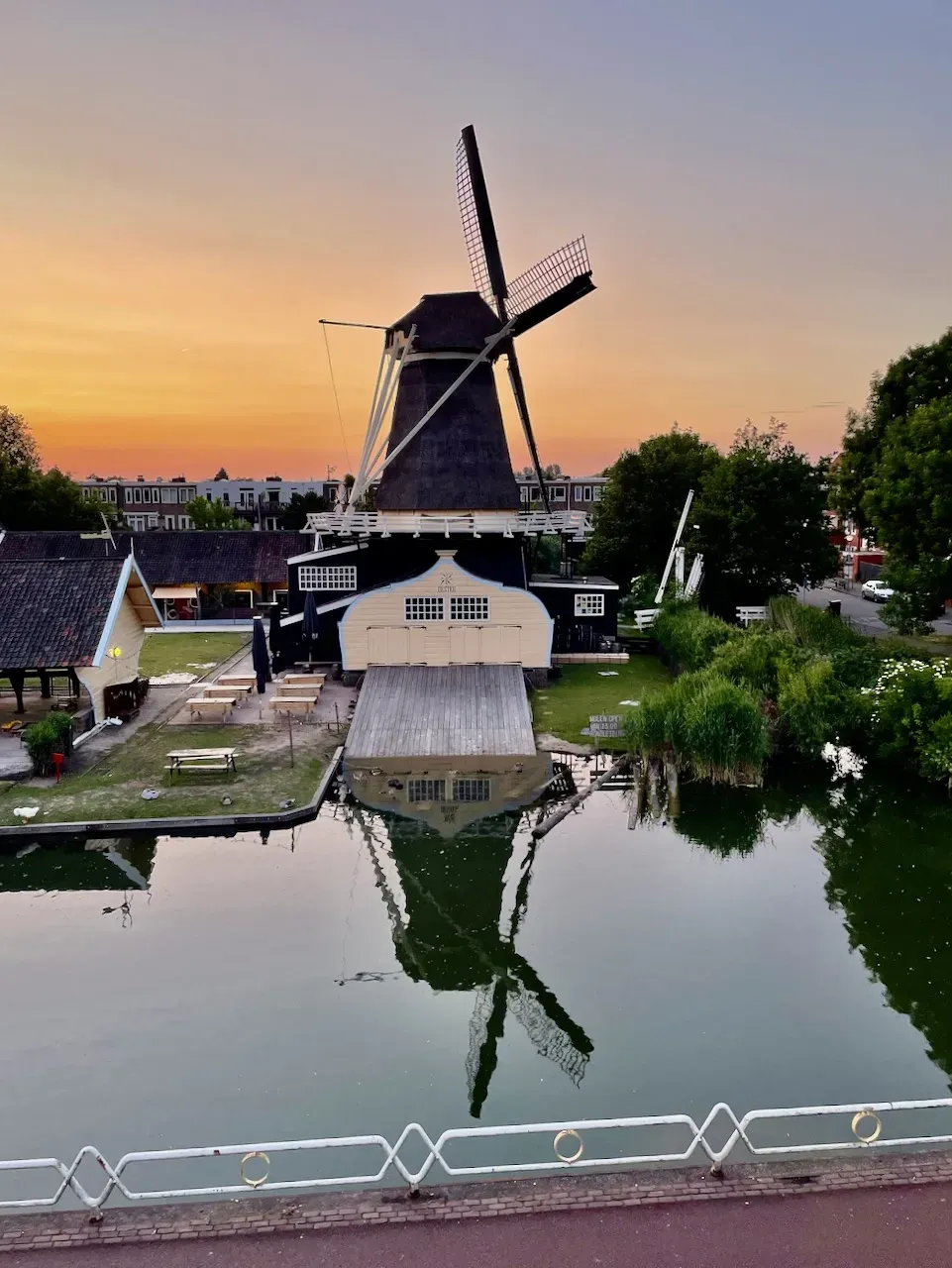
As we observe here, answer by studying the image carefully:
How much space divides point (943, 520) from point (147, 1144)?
24.2 meters

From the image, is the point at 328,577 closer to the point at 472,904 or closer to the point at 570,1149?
the point at 472,904

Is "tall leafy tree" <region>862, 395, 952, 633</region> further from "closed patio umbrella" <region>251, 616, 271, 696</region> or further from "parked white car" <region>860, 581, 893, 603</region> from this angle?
"parked white car" <region>860, 581, 893, 603</region>

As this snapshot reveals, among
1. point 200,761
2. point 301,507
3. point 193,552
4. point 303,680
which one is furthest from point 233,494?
point 200,761

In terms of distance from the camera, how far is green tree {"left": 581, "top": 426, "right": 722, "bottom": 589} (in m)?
42.4

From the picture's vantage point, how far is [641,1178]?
662cm

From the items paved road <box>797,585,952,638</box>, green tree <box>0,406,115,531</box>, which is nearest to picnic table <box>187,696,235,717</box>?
paved road <box>797,585,952,638</box>

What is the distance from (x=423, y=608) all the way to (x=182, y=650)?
12.9 metres

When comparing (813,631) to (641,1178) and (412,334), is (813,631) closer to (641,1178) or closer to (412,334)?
(412,334)

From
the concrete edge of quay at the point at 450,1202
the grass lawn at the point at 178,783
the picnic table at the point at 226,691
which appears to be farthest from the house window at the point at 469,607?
the concrete edge of quay at the point at 450,1202

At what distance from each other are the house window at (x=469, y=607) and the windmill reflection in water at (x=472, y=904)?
6.72m

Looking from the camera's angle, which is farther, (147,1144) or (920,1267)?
(147,1144)

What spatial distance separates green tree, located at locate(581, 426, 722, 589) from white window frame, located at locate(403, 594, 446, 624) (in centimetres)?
2084

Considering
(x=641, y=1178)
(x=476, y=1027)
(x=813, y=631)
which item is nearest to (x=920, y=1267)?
(x=641, y=1178)

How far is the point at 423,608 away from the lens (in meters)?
24.4
